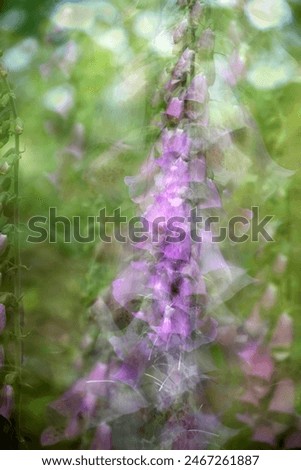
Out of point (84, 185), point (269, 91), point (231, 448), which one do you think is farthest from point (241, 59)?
point (231, 448)

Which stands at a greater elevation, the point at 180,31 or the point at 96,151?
the point at 180,31

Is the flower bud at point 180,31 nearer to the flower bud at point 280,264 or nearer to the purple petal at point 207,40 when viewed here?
the purple petal at point 207,40

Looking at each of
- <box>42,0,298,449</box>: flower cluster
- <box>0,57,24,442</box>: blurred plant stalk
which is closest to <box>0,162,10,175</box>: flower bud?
<box>0,57,24,442</box>: blurred plant stalk

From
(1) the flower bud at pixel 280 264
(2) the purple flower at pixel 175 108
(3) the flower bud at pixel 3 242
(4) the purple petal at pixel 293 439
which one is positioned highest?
(2) the purple flower at pixel 175 108

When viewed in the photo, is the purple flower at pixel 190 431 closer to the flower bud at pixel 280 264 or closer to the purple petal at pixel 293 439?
the purple petal at pixel 293 439

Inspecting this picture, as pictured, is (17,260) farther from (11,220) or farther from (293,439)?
(293,439)

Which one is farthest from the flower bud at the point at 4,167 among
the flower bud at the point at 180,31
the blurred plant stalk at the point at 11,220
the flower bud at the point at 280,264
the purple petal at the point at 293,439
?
the purple petal at the point at 293,439

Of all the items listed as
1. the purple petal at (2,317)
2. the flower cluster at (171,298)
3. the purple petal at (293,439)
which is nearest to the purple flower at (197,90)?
the flower cluster at (171,298)

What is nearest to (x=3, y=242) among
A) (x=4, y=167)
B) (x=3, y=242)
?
(x=3, y=242)

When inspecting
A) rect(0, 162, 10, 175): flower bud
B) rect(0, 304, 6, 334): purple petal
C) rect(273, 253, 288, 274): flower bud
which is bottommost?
rect(0, 304, 6, 334): purple petal

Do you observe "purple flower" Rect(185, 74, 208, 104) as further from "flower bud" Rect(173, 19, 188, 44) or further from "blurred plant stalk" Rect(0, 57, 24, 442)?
"blurred plant stalk" Rect(0, 57, 24, 442)

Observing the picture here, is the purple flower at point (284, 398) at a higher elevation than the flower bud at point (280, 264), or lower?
lower
